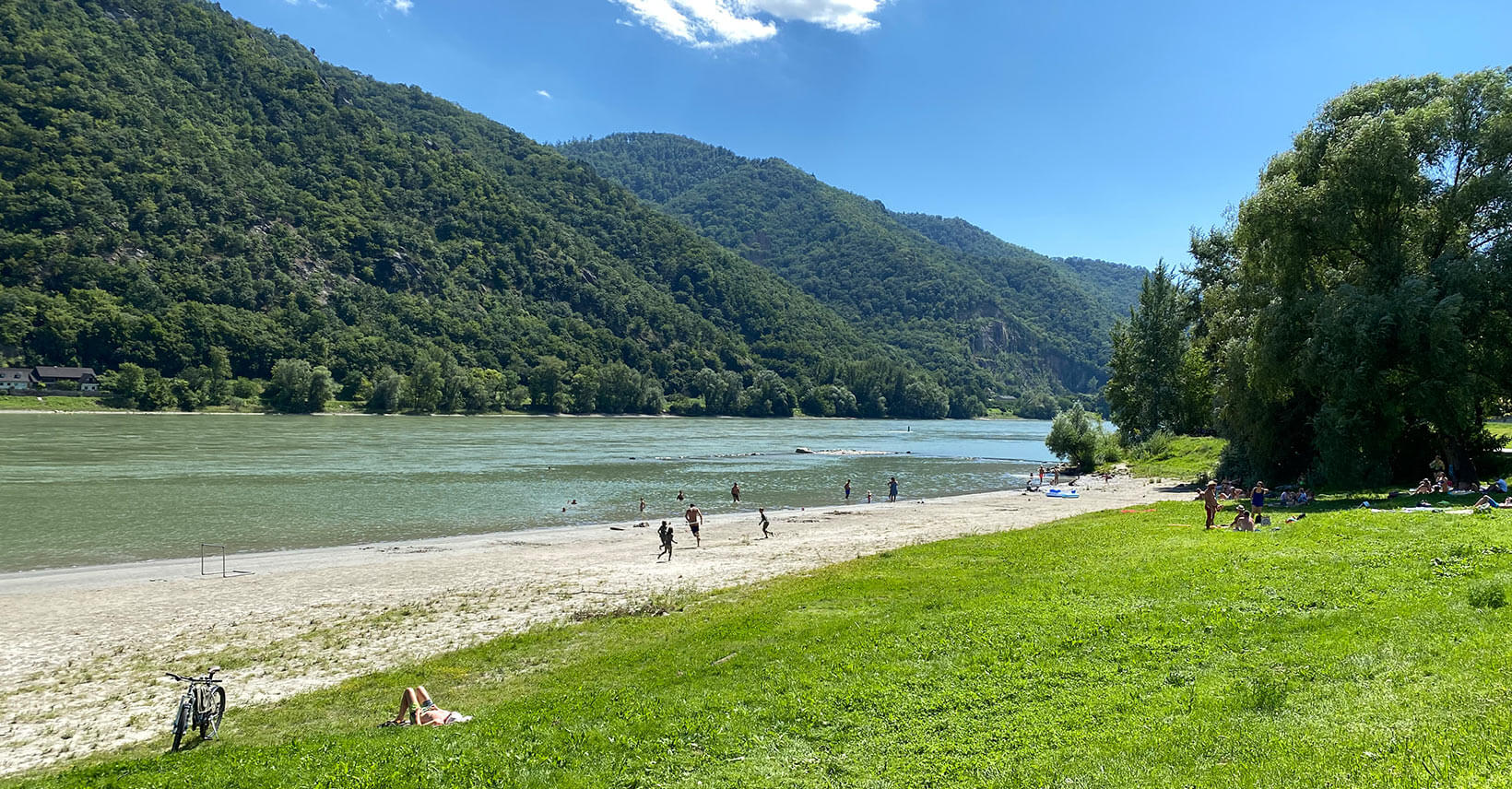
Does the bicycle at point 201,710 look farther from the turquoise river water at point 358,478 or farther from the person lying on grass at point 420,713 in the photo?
the turquoise river water at point 358,478

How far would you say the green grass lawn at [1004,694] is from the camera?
8.01 meters

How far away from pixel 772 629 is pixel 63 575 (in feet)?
89.6

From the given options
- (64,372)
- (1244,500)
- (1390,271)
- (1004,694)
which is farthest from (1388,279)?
(64,372)

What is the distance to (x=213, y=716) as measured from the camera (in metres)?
12.0

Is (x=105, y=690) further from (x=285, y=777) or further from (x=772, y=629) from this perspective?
(x=772, y=629)

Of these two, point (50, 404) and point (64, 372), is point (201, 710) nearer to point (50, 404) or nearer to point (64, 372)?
point (50, 404)

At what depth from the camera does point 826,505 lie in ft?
172

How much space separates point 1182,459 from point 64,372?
524ft

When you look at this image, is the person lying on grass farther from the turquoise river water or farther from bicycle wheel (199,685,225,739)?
the turquoise river water

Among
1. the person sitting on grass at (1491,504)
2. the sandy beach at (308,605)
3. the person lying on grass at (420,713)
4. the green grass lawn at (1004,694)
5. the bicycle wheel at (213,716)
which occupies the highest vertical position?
the person sitting on grass at (1491,504)

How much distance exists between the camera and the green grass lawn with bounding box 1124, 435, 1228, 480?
192 ft

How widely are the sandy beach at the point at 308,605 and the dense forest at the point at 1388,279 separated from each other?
12827 mm

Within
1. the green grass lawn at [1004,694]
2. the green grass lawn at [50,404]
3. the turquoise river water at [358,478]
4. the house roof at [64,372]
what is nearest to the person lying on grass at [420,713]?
the green grass lawn at [1004,694]

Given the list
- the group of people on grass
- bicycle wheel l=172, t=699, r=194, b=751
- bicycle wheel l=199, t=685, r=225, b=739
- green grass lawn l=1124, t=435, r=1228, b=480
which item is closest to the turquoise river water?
green grass lawn l=1124, t=435, r=1228, b=480
